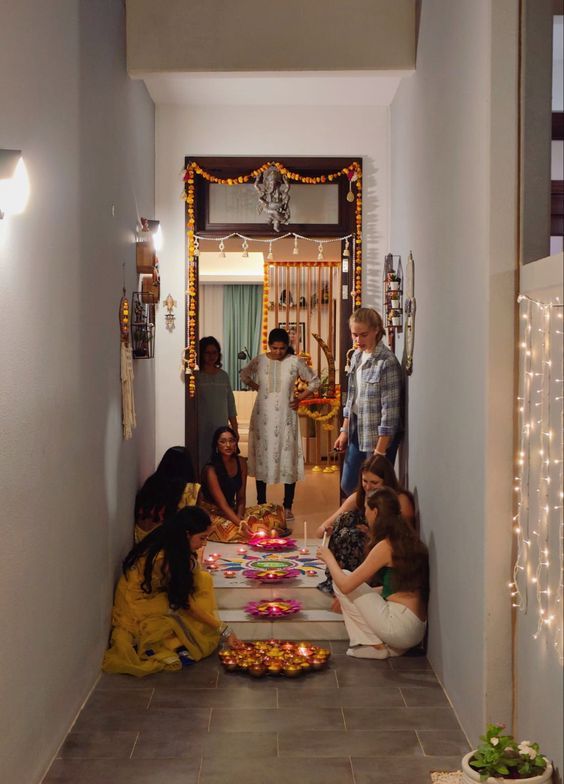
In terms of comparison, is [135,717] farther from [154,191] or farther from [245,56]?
[154,191]

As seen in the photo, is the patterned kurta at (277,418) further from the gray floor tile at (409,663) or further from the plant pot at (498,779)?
the plant pot at (498,779)

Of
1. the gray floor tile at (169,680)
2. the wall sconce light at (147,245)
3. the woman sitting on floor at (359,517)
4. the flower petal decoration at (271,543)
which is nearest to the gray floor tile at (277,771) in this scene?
the gray floor tile at (169,680)

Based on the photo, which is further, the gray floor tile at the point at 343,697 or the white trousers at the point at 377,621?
the white trousers at the point at 377,621

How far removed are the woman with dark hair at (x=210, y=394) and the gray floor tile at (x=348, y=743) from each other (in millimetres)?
3622

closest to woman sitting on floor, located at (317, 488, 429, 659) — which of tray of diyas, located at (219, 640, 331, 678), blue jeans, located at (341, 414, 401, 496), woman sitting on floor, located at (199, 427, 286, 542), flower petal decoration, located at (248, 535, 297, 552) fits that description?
tray of diyas, located at (219, 640, 331, 678)

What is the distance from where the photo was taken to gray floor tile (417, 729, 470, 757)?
3.46 m

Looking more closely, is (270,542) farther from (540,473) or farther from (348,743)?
(540,473)

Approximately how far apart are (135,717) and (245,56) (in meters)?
3.42

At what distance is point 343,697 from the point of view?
401cm

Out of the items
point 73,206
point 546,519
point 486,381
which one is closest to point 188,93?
point 73,206

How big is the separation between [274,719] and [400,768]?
0.63 meters

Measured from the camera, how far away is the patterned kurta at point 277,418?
6879 mm

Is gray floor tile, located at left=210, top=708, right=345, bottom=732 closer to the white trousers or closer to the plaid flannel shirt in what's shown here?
the white trousers

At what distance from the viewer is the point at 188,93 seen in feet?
20.3
